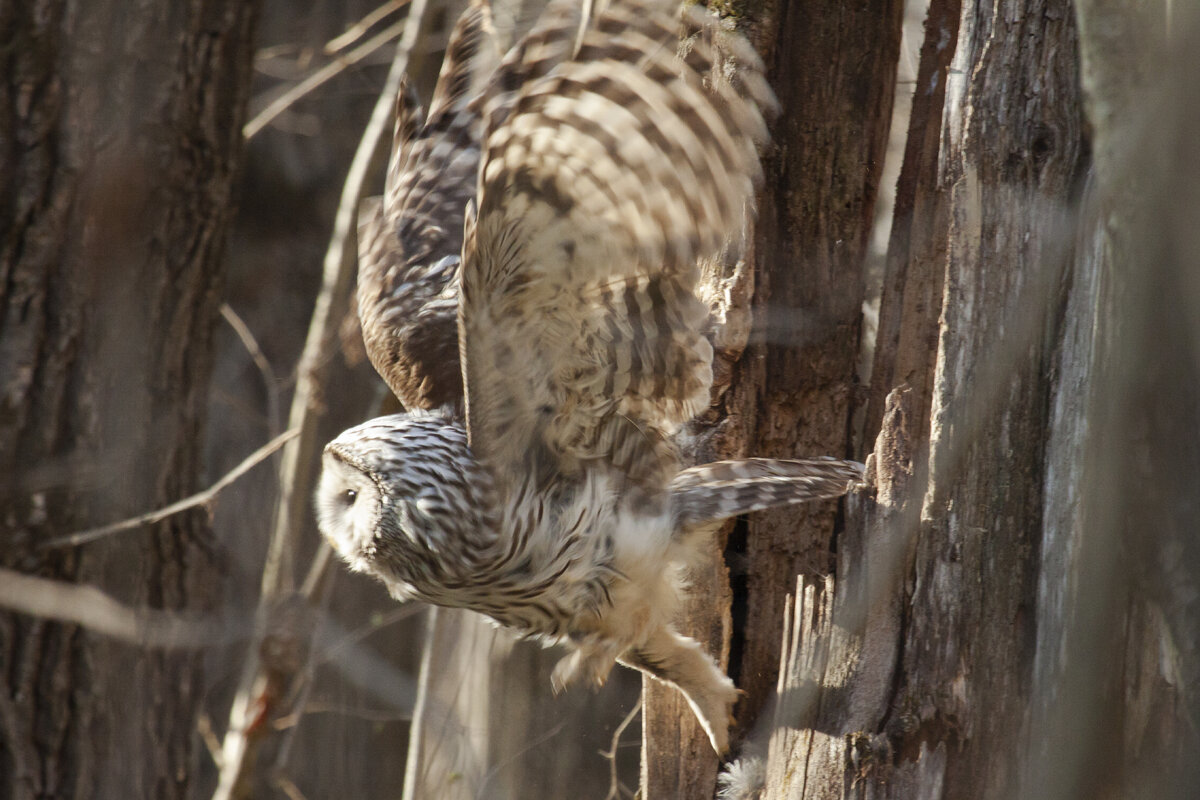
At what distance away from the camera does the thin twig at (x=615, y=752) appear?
287cm

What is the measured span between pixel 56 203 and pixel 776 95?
1691 millimetres

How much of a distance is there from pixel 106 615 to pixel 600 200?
1533mm

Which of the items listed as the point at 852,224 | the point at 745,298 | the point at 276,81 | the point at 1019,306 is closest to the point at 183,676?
the point at 745,298

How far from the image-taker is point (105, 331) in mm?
2803

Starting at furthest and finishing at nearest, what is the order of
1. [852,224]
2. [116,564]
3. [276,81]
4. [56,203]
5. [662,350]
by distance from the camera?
[276,81] → [116,564] → [56,203] → [852,224] → [662,350]

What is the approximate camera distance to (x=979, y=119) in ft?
5.76

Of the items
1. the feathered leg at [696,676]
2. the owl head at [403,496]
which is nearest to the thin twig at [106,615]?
the owl head at [403,496]

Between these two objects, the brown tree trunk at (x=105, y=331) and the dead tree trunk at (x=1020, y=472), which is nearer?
the dead tree trunk at (x=1020, y=472)

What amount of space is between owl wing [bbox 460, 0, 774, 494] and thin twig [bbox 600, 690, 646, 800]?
95 cm

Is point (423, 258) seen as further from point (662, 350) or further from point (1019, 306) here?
point (1019, 306)

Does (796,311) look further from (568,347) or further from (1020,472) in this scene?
(1020,472)

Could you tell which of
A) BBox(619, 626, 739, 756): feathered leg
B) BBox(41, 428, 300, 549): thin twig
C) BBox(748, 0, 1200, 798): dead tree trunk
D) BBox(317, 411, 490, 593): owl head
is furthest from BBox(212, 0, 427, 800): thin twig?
BBox(748, 0, 1200, 798): dead tree trunk

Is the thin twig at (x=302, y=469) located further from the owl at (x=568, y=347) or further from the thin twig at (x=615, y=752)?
the thin twig at (x=615, y=752)

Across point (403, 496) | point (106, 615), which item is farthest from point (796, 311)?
point (106, 615)
